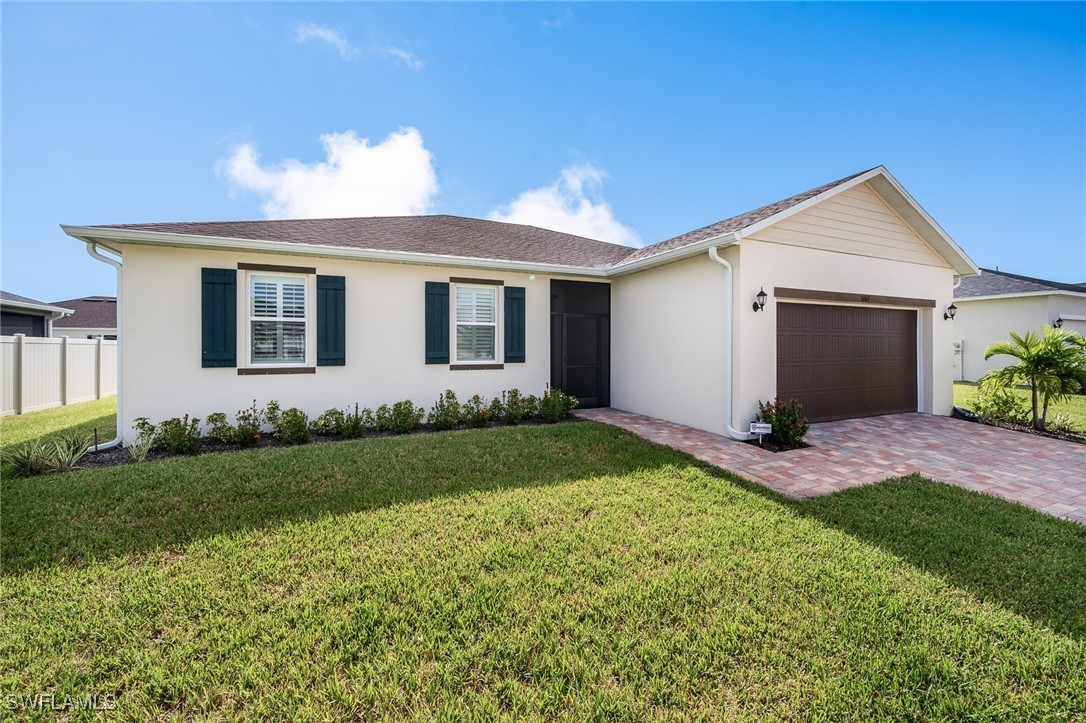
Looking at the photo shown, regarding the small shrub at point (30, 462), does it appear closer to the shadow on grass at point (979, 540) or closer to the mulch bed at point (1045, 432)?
the shadow on grass at point (979, 540)

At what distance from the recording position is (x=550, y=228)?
44.1 ft

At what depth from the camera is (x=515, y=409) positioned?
27.1ft

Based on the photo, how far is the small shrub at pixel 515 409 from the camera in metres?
8.17

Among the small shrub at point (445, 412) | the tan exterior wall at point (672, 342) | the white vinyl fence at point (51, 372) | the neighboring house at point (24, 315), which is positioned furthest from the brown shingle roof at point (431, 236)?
the neighboring house at point (24, 315)

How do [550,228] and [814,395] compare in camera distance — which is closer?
[814,395]

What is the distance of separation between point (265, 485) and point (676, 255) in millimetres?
6912

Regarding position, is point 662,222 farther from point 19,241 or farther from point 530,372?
point 19,241

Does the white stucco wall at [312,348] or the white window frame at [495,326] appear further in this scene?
the white window frame at [495,326]

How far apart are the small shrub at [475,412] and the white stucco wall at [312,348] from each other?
0.29 meters

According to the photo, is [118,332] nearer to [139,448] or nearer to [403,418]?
[139,448]

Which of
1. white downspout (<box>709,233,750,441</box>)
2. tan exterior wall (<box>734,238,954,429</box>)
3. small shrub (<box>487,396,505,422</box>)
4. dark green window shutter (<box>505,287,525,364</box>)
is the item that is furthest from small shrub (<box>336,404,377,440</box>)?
tan exterior wall (<box>734,238,954,429</box>)

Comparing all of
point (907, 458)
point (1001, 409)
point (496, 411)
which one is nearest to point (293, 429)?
point (496, 411)

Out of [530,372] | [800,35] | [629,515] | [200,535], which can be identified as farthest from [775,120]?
[200,535]

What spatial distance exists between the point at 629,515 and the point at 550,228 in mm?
10947
